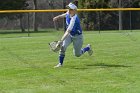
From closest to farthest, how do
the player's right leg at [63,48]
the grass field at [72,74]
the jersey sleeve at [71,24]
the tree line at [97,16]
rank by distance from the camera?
1. the grass field at [72,74]
2. the jersey sleeve at [71,24]
3. the player's right leg at [63,48]
4. the tree line at [97,16]

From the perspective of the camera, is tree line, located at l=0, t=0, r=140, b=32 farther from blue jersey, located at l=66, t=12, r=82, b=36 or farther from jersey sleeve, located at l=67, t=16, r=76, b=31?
jersey sleeve, located at l=67, t=16, r=76, b=31

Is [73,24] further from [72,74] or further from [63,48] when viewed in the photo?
[72,74]

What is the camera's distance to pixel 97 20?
1597 inches

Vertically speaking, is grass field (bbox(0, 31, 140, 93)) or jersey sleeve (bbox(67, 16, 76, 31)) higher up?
jersey sleeve (bbox(67, 16, 76, 31))

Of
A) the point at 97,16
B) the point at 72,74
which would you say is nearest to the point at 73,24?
the point at 72,74

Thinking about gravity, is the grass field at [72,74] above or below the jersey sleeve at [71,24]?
below

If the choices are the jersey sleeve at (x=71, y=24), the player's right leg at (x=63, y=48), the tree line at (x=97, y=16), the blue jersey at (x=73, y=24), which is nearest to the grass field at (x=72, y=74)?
the player's right leg at (x=63, y=48)

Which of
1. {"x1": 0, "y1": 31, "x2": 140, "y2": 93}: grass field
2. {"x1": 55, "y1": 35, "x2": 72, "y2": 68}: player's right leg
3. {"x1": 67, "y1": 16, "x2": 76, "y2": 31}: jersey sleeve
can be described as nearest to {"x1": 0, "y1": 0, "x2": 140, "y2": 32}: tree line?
{"x1": 0, "y1": 31, "x2": 140, "y2": 93}: grass field

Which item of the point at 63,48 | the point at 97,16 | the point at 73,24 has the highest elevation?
the point at 73,24

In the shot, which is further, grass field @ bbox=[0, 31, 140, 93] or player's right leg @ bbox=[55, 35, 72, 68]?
player's right leg @ bbox=[55, 35, 72, 68]

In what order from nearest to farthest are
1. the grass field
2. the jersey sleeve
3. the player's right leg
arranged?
the grass field < the jersey sleeve < the player's right leg

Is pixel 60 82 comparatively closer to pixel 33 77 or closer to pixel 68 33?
pixel 33 77

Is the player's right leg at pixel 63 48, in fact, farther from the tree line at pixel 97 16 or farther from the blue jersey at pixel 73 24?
the tree line at pixel 97 16

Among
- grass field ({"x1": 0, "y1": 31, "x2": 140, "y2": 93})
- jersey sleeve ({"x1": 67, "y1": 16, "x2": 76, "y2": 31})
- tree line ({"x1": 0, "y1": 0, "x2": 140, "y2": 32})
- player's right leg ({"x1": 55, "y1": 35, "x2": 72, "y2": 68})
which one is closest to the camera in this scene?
grass field ({"x1": 0, "y1": 31, "x2": 140, "y2": 93})
